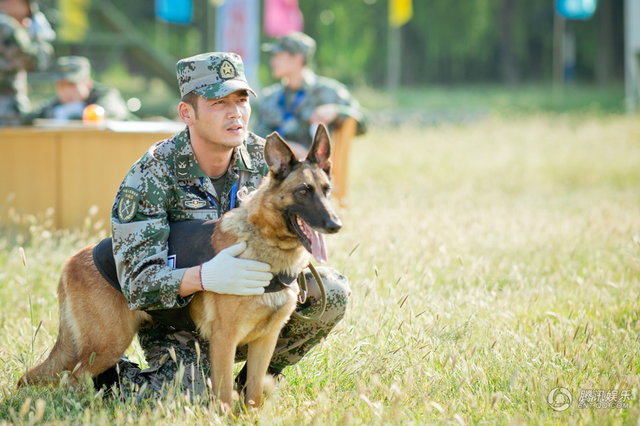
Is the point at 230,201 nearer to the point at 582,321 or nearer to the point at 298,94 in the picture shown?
the point at 582,321

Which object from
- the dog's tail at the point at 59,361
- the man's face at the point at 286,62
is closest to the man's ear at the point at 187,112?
the dog's tail at the point at 59,361

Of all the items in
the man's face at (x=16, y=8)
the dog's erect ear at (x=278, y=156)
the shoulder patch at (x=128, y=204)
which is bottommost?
the shoulder patch at (x=128, y=204)

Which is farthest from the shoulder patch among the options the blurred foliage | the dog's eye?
the blurred foliage

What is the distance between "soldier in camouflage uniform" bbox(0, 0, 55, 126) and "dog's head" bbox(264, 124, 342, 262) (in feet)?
16.7

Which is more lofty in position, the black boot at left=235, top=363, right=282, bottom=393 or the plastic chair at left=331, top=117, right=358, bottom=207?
the plastic chair at left=331, top=117, right=358, bottom=207

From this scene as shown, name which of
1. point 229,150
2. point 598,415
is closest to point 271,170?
point 229,150

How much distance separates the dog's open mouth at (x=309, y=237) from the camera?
10.6ft

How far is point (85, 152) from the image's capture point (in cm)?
718

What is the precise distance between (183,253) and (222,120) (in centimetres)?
64

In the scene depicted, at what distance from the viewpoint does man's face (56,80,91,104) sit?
8469 millimetres

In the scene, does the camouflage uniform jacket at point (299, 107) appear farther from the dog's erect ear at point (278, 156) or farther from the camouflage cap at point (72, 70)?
the dog's erect ear at point (278, 156)

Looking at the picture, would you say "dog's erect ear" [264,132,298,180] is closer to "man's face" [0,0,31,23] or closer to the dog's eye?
the dog's eye

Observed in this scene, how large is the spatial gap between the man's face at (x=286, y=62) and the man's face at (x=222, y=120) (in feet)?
14.7

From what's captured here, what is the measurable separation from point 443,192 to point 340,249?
512 centimetres
